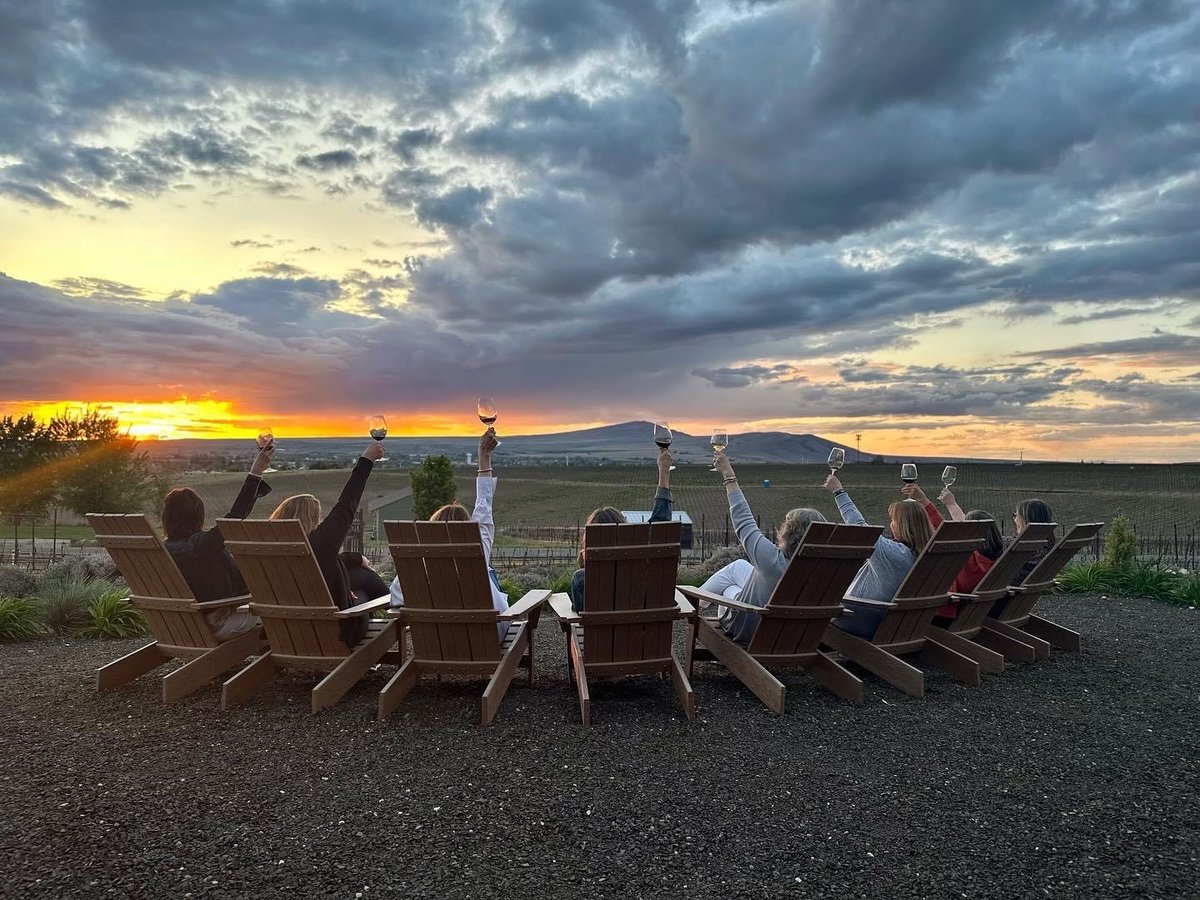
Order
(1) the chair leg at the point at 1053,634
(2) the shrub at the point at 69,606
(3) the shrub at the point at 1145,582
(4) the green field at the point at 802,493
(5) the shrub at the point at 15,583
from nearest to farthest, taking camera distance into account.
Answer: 1. (1) the chair leg at the point at 1053,634
2. (2) the shrub at the point at 69,606
3. (5) the shrub at the point at 15,583
4. (3) the shrub at the point at 1145,582
5. (4) the green field at the point at 802,493

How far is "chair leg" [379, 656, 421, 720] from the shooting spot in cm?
438

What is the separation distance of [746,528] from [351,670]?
7.88ft

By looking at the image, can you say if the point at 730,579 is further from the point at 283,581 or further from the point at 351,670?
the point at 283,581

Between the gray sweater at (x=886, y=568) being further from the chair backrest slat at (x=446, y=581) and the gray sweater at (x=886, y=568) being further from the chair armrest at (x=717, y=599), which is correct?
the chair backrest slat at (x=446, y=581)

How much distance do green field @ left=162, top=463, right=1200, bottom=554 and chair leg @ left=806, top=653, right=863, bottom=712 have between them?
→ 3523 cm

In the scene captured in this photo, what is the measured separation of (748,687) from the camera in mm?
4852

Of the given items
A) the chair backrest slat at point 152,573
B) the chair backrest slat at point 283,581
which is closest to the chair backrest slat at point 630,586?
the chair backrest slat at point 283,581

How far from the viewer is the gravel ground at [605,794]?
281 cm

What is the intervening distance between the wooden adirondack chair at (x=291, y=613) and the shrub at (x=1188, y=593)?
8.23 m

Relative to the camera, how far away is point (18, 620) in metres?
6.88

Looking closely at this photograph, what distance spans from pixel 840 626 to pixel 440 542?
2.74 metres

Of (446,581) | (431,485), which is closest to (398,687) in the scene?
(446,581)

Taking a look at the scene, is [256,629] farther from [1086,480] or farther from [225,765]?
[1086,480]

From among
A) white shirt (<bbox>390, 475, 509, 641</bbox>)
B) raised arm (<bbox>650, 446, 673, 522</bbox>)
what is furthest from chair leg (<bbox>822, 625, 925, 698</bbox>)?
white shirt (<bbox>390, 475, 509, 641</bbox>)
